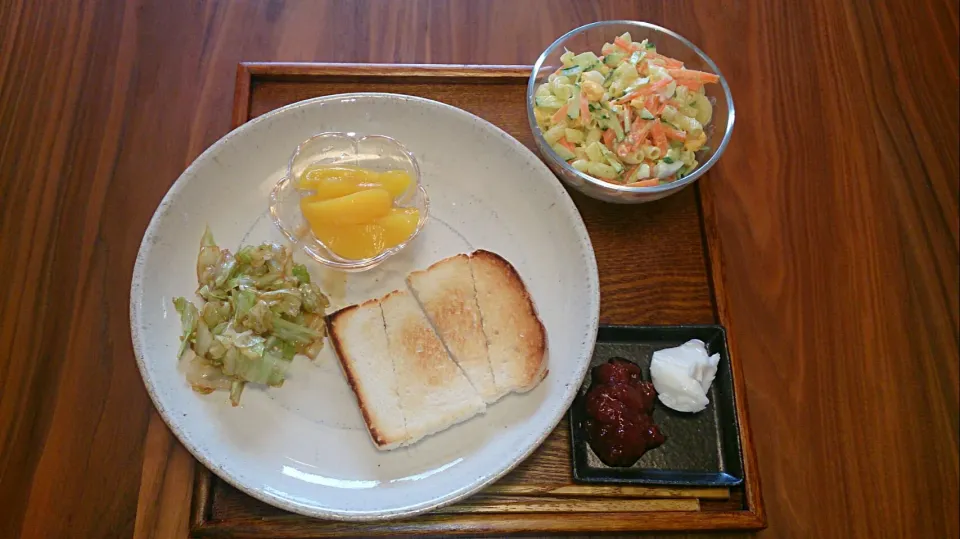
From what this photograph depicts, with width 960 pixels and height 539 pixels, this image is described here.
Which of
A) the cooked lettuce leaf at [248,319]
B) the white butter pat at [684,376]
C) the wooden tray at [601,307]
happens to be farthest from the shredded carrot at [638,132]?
the cooked lettuce leaf at [248,319]

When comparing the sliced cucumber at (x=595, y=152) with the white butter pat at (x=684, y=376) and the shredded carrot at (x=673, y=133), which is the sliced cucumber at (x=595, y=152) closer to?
the shredded carrot at (x=673, y=133)

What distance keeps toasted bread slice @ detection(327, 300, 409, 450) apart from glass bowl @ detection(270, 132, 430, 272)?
182 millimetres

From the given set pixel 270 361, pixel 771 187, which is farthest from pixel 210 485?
pixel 771 187

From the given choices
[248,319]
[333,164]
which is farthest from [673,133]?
[248,319]

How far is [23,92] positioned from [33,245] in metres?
0.67

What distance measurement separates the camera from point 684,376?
1857 mm

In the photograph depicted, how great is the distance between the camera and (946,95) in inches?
104

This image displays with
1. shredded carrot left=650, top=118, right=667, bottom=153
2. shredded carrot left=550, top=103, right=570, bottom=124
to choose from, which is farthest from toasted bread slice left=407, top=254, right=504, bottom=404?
shredded carrot left=650, top=118, right=667, bottom=153

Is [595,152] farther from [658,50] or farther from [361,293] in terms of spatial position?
[361,293]

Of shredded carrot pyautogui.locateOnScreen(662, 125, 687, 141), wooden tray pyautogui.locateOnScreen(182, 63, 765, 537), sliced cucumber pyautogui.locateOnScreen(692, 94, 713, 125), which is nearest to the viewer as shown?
wooden tray pyautogui.locateOnScreen(182, 63, 765, 537)

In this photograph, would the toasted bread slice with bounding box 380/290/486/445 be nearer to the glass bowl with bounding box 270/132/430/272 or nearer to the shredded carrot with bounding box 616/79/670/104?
the glass bowl with bounding box 270/132/430/272

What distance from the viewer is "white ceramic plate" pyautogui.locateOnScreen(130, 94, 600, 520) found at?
5.81 ft

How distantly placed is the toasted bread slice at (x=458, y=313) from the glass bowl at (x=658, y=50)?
0.48m

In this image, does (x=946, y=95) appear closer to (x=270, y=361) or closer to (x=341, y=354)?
(x=341, y=354)
